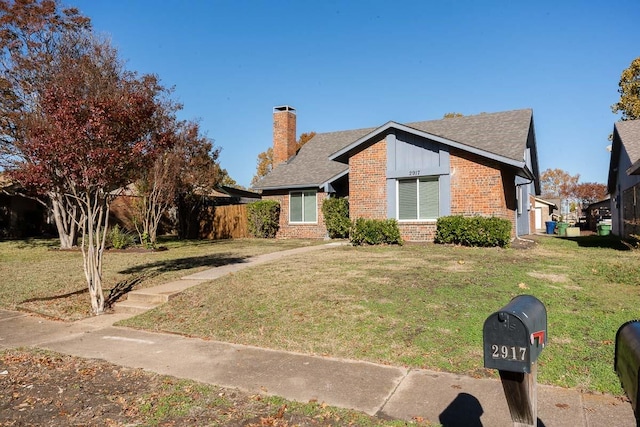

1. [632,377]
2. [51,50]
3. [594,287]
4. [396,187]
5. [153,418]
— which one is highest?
[51,50]

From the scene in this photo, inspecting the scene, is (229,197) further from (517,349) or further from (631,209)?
(517,349)

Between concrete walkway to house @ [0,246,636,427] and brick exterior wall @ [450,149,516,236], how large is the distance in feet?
37.9

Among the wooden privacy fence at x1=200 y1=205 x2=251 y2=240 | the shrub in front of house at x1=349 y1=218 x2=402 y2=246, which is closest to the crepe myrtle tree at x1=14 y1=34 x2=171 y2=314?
the shrub in front of house at x1=349 y1=218 x2=402 y2=246

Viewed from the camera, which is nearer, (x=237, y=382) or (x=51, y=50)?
(x=237, y=382)

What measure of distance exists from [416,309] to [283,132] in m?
20.3

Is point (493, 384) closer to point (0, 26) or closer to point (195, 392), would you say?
point (195, 392)

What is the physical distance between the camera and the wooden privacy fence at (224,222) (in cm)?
2600

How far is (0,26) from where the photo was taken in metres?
19.3

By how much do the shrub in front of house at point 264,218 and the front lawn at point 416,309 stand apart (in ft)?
40.4

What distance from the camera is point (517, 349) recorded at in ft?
7.64

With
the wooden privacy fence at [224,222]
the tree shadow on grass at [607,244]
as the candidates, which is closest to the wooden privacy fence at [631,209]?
the tree shadow on grass at [607,244]

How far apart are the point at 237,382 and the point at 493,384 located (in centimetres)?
266

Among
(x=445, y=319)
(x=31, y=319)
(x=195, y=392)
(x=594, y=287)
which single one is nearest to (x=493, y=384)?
(x=445, y=319)

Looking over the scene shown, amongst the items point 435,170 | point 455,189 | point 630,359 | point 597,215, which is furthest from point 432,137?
point 597,215
